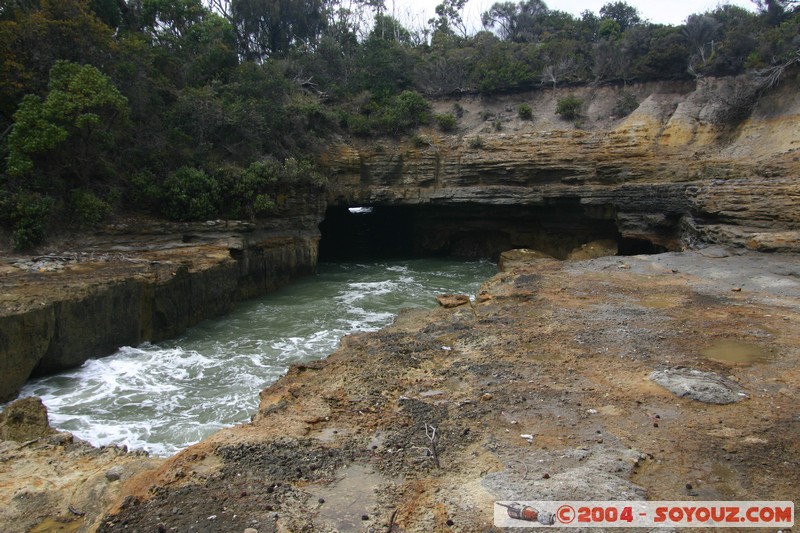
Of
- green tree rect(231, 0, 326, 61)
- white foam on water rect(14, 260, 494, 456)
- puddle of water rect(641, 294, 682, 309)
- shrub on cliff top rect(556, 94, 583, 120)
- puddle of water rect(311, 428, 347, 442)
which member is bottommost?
white foam on water rect(14, 260, 494, 456)

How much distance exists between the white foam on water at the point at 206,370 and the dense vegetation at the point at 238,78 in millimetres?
4197

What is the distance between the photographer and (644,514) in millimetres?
4195

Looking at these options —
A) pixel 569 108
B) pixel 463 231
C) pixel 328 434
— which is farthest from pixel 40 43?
pixel 569 108

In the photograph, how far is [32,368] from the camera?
9422 mm

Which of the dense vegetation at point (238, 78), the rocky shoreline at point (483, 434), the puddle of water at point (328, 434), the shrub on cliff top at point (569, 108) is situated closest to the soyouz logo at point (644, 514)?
the rocky shoreline at point (483, 434)

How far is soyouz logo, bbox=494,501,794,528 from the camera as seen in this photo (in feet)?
13.4

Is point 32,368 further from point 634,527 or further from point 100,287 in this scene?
point 634,527

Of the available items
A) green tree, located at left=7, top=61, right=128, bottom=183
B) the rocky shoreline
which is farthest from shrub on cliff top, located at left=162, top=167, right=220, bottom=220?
the rocky shoreline

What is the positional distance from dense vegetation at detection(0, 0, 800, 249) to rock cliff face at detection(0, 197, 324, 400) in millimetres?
1029

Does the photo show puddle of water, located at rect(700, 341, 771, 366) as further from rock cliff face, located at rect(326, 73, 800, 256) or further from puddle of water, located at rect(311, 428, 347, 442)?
rock cliff face, located at rect(326, 73, 800, 256)

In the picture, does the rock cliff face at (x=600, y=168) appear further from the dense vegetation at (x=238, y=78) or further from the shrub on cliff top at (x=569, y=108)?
the dense vegetation at (x=238, y=78)

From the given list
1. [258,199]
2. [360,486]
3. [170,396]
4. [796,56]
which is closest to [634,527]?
[360,486]

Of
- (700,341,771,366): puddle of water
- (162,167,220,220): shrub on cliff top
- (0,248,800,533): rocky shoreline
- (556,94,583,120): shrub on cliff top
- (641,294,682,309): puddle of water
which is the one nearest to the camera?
(0,248,800,533): rocky shoreline

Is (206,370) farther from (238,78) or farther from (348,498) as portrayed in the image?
(238,78)
